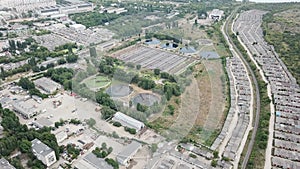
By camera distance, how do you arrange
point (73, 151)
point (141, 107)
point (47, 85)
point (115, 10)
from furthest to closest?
point (115, 10) → point (47, 85) → point (141, 107) → point (73, 151)

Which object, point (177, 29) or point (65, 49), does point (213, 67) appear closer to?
point (177, 29)

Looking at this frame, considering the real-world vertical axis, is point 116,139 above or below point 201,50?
below

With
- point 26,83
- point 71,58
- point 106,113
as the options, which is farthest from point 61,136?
point 71,58

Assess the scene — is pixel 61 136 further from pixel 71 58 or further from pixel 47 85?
pixel 71 58

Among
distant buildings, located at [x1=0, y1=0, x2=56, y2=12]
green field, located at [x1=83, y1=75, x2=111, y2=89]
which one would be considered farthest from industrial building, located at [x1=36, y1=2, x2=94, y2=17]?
green field, located at [x1=83, y1=75, x2=111, y2=89]

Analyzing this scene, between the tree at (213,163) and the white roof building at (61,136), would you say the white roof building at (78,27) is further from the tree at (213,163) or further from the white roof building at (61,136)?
the tree at (213,163)

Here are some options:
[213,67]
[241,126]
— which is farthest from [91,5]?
[241,126]
